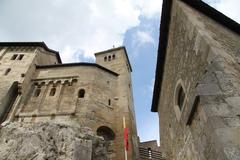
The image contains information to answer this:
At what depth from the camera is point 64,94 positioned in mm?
16375

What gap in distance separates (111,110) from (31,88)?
6.73m

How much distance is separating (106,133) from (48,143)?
762 cm

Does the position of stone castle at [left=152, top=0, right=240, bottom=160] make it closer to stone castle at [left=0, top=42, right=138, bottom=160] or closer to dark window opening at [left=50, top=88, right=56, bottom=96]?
stone castle at [left=0, top=42, right=138, bottom=160]

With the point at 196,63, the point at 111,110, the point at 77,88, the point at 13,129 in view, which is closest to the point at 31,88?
the point at 77,88

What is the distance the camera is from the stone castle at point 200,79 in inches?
123

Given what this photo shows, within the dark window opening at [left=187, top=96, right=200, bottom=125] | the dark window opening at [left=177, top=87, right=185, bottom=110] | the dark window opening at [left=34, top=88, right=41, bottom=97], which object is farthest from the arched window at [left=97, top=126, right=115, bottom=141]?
the dark window opening at [left=187, top=96, right=200, bottom=125]

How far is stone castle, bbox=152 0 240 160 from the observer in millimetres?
3119

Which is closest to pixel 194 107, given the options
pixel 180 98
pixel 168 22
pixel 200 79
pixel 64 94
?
pixel 200 79

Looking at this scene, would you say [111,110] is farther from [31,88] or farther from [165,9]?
[165,9]

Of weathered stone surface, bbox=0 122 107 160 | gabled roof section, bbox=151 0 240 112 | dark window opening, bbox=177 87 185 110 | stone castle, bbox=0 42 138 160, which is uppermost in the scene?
stone castle, bbox=0 42 138 160

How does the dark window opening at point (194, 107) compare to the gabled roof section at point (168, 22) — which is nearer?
the dark window opening at point (194, 107)

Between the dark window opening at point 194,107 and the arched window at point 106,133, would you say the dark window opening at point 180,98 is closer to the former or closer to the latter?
the dark window opening at point 194,107

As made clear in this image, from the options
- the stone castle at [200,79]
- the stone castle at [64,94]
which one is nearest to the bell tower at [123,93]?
the stone castle at [64,94]

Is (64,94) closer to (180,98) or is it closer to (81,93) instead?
(81,93)
